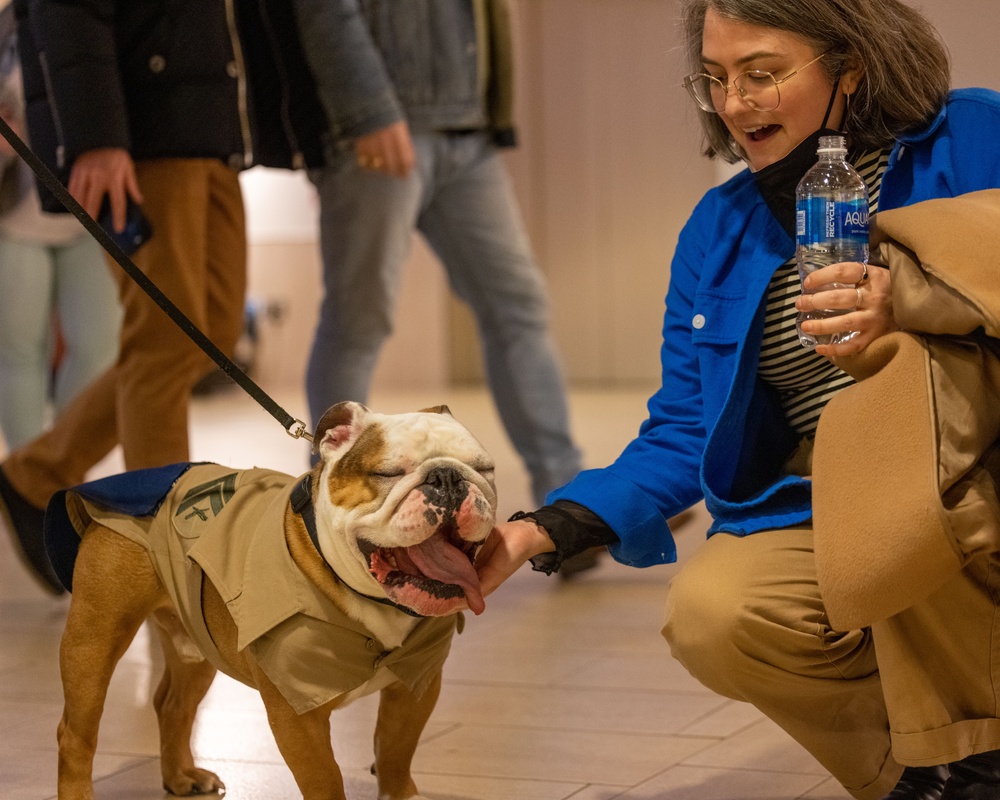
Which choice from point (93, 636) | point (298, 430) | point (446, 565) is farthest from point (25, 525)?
point (446, 565)

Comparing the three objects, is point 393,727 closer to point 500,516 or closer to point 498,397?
point 498,397

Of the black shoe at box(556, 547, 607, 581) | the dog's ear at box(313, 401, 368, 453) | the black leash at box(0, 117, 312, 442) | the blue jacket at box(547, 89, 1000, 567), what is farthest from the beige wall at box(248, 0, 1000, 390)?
the dog's ear at box(313, 401, 368, 453)

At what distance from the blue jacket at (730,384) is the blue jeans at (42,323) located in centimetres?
253

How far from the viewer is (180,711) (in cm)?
217

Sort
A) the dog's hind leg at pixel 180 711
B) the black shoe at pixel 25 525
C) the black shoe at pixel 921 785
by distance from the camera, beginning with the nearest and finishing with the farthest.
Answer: the black shoe at pixel 921 785, the dog's hind leg at pixel 180 711, the black shoe at pixel 25 525

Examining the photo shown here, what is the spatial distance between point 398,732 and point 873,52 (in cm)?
116

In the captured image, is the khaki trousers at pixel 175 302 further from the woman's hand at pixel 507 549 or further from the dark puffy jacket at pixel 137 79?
the woman's hand at pixel 507 549

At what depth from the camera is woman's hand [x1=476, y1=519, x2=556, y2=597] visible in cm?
185

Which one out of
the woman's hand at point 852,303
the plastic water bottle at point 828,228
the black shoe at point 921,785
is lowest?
the black shoe at point 921,785

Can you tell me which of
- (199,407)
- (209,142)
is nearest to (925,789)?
(209,142)

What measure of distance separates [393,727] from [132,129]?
1.66 metres

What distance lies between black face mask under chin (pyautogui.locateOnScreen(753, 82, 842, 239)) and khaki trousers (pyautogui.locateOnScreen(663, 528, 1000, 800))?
0.46 m

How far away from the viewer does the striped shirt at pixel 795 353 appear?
2004 mm

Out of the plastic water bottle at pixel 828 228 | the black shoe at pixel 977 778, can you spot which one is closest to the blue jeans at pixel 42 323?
the plastic water bottle at pixel 828 228
